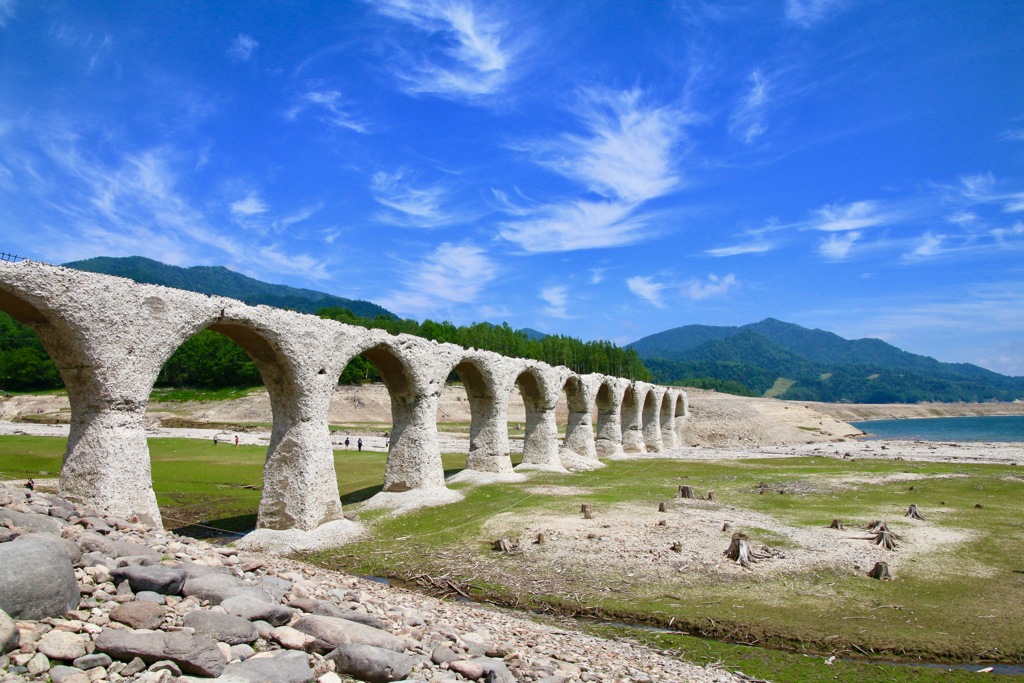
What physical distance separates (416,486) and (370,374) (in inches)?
2360

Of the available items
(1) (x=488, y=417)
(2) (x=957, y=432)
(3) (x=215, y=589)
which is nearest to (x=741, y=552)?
(3) (x=215, y=589)

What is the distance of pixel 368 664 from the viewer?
6152 millimetres

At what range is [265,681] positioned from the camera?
529 cm

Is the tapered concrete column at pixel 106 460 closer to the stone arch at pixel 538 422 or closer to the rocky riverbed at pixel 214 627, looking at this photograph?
the rocky riverbed at pixel 214 627

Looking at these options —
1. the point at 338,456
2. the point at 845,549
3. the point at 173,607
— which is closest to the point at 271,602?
the point at 173,607

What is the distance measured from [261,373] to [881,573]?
15.1m

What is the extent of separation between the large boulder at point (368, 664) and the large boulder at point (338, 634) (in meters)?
0.16

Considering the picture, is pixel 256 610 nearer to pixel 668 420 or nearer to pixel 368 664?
pixel 368 664

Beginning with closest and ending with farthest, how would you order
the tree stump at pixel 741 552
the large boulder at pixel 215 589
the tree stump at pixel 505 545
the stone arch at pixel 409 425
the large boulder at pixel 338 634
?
the large boulder at pixel 338 634, the large boulder at pixel 215 589, the tree stump at pixel 741 552, the tree stump at pixel 505 545, the stone arch at pixel 409 425

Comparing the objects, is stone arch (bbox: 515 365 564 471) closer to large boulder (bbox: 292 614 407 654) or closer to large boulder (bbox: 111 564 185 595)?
large boulder (bbox: 292 614 407 654)

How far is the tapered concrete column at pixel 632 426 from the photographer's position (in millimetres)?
44406

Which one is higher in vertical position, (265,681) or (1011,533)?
(265,681)

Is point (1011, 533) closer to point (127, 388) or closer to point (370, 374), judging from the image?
point (127, 388)

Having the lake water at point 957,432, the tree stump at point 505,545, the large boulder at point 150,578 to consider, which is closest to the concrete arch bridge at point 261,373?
the tree stump at point 505,545
